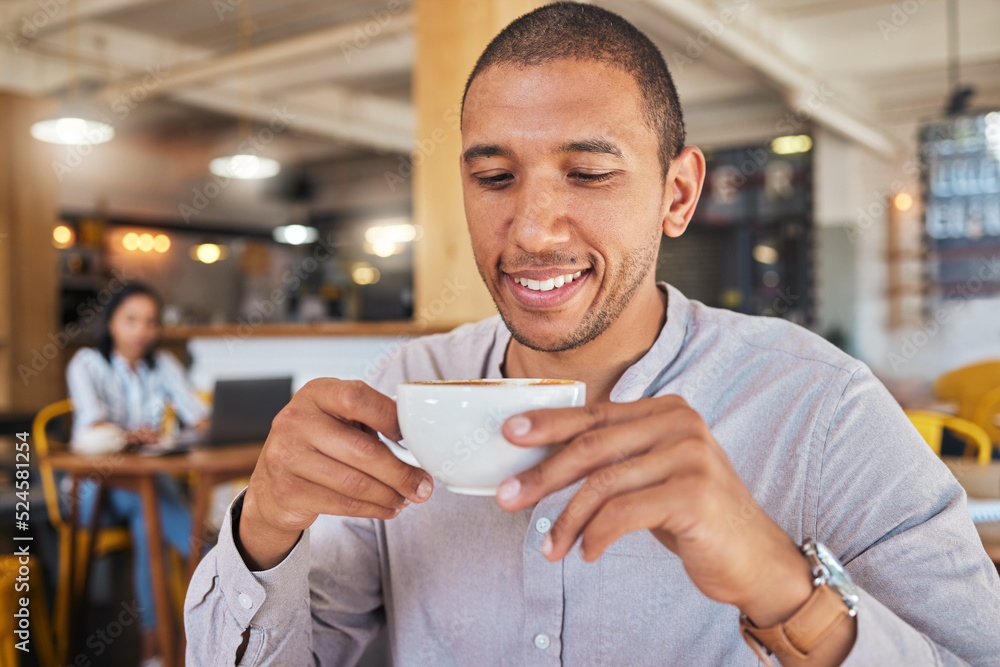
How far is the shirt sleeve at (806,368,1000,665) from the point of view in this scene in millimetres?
734

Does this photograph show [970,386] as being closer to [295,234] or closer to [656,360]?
[656,360]

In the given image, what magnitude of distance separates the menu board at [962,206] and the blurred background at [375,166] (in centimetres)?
2

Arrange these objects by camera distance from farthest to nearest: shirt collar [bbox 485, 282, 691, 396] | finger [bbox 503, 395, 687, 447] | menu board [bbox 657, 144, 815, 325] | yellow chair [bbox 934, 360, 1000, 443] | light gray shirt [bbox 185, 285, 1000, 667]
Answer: menu board [bbox 657, 144, 815, 325] < yellow chair [bbox 934, 360, 1000, 443] < shirt collar [bbox 485, 282, 691, 396] < light gray shirt [bbox 185, 285, 1000, 667] < finger [bbox 503, 395, 687, 447]

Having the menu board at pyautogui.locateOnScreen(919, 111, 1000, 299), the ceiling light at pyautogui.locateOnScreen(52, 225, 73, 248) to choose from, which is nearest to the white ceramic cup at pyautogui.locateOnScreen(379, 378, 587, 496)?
the menu board at pyautogui.locateOnScreen(919, 111, 1000, 299)

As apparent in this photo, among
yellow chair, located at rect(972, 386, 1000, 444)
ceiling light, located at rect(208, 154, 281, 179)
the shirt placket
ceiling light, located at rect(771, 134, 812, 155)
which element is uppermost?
ceiling light, located at rect(771, 134, 812, 155)

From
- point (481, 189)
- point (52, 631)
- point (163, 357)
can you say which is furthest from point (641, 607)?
point (163, 357)

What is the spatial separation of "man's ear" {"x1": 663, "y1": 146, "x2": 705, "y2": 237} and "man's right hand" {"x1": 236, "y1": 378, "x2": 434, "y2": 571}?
590 mm

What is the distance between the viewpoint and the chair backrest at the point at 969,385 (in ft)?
18.4

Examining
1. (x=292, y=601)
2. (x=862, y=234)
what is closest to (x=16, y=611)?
(x=292, y=601)

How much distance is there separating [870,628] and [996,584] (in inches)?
8.8

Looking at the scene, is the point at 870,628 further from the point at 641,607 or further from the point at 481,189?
the point at 481,189

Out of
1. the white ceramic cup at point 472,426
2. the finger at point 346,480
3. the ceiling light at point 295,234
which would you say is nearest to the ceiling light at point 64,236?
the ceiling light at point 295,234

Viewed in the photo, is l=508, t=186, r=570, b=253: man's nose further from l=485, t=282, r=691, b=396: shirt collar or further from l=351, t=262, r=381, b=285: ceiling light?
l=351, t=262, r=381, b=285: ceiling light

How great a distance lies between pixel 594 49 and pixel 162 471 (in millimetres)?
2527
